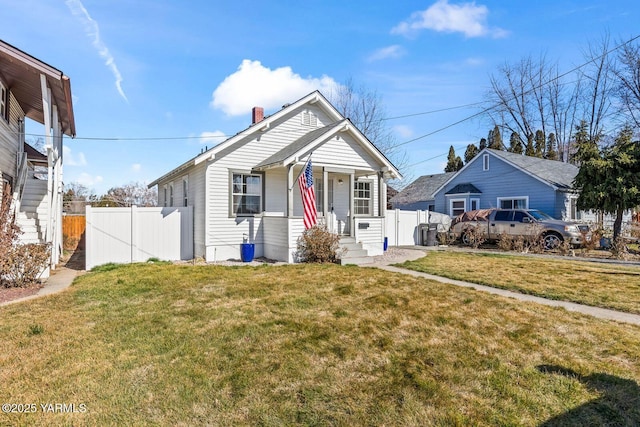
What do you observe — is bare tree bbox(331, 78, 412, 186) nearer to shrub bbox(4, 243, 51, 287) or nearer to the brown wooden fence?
the brown wooden fence

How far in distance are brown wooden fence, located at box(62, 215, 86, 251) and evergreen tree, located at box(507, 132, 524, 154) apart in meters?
38.1

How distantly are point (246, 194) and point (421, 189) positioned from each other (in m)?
21.7

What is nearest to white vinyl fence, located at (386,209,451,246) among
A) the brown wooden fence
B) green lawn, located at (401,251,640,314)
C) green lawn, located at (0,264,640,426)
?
green lawn, located at (401,251,640,314)

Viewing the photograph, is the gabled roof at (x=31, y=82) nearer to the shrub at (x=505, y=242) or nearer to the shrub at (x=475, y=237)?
the shrub at (x=475, y=237)

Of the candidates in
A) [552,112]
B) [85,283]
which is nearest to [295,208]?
[85,283]

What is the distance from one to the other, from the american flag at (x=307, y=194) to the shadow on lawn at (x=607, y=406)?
833 centimetres

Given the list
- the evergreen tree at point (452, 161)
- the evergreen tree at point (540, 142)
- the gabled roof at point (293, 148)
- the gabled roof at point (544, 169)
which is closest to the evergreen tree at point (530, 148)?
the evergreen tree at point (540, 142)

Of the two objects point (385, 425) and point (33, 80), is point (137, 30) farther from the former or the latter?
point (385, 425)

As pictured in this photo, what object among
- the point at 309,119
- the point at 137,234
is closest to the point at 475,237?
the point at 309,119

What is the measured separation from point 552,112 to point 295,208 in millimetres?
36911

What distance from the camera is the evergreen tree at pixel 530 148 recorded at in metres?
34.6

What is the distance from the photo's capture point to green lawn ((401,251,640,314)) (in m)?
6.98

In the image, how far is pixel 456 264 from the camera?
11.2 m

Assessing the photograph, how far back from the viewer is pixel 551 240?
1560 centimetres
